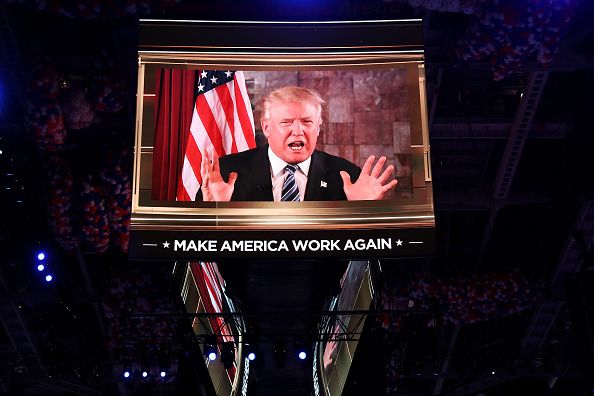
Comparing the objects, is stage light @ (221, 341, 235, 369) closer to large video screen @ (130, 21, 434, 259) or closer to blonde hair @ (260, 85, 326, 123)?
large video screen @ (130, 21, 434, 259)

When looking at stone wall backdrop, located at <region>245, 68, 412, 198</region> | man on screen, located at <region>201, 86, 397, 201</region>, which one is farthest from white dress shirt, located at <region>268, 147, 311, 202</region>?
stone wall backdrop, located at <region>245, 68, 412, 198</region>

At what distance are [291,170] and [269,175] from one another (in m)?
0.24

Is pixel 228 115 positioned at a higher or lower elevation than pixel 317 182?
higher

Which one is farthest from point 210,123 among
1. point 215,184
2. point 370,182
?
point 370,182

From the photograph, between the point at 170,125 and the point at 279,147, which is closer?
the point at 170,125

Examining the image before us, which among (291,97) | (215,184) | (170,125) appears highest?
(291,97)

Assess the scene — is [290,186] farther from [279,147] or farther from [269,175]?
[279,147]

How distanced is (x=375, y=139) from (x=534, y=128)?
6.07 meters

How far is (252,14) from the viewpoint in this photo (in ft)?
33.7

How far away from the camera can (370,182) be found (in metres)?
8.70

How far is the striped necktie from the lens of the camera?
28.6ft

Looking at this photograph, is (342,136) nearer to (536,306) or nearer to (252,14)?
(252,14)

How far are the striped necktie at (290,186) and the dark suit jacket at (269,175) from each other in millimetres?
117

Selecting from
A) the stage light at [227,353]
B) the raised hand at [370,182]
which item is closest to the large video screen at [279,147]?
the raised hand at [370,182]
